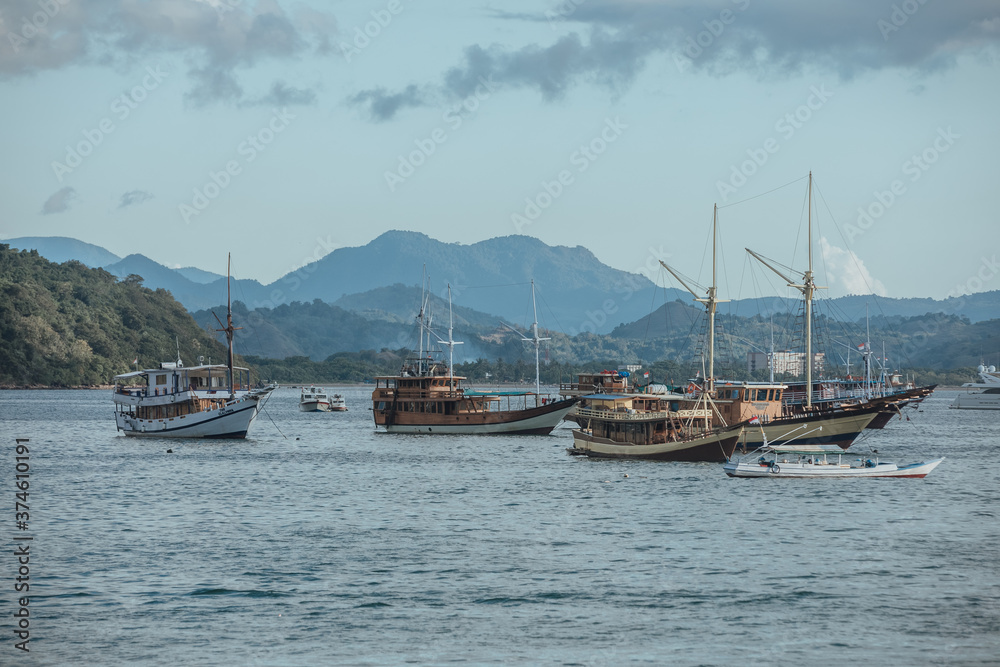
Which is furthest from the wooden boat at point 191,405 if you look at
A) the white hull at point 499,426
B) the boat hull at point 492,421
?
the white hull at point 499,426

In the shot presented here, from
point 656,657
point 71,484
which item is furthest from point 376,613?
point 71,484

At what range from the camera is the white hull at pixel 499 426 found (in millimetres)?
118250

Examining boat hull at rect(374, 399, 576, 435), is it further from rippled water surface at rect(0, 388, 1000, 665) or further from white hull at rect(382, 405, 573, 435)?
rippled water surface at rect(0, 388, 1000, 665)

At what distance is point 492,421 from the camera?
11862 cm

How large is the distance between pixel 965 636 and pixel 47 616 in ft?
91.3

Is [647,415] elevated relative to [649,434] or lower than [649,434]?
elevated

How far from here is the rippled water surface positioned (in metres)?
31.3

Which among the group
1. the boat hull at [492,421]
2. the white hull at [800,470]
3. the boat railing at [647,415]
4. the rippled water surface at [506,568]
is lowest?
the rippled water surface at [506,568]

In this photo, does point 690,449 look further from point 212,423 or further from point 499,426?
point 212,423

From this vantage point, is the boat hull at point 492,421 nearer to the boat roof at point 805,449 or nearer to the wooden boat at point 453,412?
the wooden boat at point 453,412

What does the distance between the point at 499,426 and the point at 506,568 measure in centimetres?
7801

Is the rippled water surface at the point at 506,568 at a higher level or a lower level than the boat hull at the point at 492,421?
lower

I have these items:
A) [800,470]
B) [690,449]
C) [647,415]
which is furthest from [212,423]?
[800,470]

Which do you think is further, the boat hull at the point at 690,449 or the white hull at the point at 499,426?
the white hull at the point at 499,426
